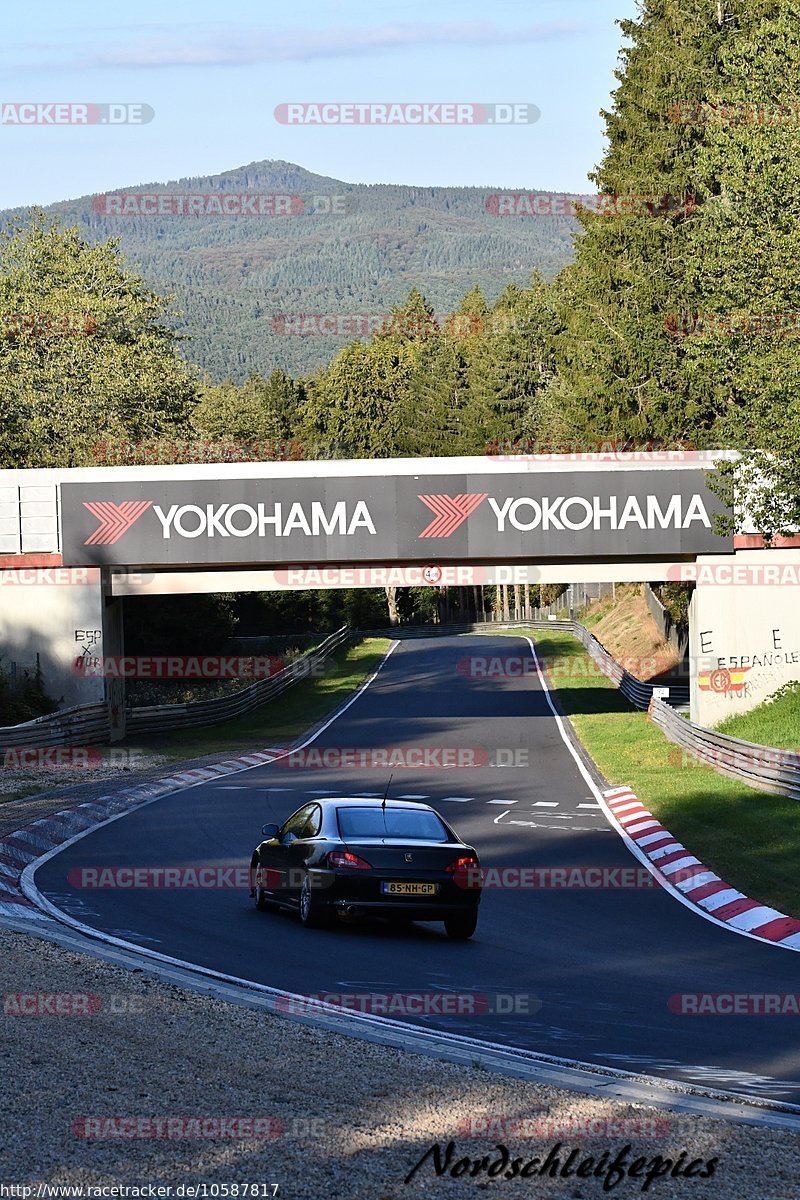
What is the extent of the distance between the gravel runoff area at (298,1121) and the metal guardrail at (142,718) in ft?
74.8

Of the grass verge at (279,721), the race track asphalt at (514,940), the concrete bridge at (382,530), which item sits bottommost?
the grass verge at (279,721)

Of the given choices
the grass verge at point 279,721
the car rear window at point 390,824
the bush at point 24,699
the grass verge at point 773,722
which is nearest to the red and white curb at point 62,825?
the car rear window at point 390,824

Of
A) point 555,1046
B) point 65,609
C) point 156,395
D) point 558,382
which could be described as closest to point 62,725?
point 65,609

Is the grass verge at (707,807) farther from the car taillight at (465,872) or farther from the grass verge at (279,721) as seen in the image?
the grass verge at (279,721)

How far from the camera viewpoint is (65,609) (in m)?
37.2

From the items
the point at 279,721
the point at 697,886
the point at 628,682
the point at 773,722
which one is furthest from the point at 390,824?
the point at 628,682

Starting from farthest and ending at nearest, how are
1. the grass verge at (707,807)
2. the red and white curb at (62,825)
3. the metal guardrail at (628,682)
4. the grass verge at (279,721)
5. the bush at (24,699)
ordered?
the metal guardrail at (628,682) < the grass verge at (279,721) < the bush at (24,699) < the grass verge at (707,807) < the red and white curb at (62,825)

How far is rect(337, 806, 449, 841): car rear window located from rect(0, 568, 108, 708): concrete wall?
78.9 ft

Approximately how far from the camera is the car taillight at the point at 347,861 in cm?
1317

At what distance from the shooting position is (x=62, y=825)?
69.4ft

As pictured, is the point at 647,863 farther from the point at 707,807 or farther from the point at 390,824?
the point at 390,824

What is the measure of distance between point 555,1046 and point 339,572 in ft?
95.8

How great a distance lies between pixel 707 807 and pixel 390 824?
10.8 meters

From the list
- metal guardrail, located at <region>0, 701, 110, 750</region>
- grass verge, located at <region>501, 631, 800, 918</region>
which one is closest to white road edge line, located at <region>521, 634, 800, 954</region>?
grass verge, located at <region>501, 631, 800, 918</region>
